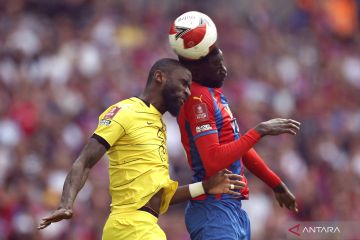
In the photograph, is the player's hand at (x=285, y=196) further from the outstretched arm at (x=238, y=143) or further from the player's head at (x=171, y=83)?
the player's head at (x=171, y=83)

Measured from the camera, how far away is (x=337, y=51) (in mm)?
18859

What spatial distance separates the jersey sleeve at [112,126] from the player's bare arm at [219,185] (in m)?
0.75

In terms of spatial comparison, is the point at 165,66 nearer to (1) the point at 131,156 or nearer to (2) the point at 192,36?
(2) the point at 192,36

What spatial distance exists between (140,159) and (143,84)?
7.89m

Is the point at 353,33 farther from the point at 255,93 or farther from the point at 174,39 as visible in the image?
the point at 174,39

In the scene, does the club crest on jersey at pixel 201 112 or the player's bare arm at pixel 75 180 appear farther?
the club crest on jersey at pixel 201 112

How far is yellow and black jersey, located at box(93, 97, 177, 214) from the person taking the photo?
25.8 ft

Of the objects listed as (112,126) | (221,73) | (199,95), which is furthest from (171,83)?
(112,126)

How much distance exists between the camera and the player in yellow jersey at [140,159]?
7.79m

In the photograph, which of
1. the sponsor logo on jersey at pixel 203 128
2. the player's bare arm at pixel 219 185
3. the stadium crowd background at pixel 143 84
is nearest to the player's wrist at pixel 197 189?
the player's bare arm at pixel 219 185

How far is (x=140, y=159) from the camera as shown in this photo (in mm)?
7934

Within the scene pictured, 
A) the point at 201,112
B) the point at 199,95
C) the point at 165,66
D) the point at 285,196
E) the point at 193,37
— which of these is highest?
the point at 193,37

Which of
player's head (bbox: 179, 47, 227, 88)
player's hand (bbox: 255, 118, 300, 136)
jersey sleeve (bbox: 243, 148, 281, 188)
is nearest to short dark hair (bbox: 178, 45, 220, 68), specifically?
player's head (bbox: 179, 47, 227, 88)

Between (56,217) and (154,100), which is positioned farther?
(154,100)
